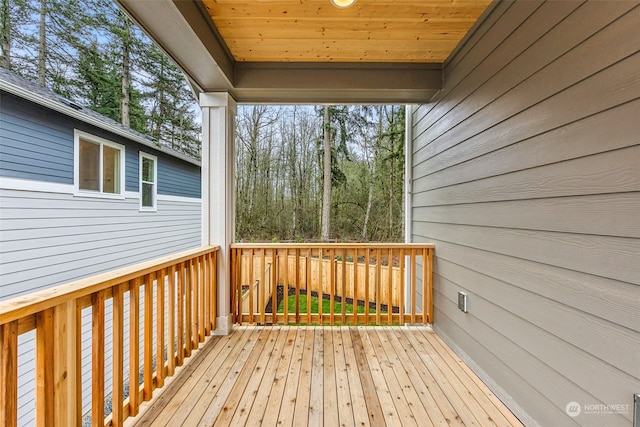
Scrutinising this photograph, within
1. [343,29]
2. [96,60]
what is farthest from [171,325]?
[343,29]

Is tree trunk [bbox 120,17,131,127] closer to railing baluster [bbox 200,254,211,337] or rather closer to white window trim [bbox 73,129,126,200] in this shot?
white window trim [bbox 73,129,126,200]

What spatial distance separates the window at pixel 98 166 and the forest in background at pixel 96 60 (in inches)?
15.2


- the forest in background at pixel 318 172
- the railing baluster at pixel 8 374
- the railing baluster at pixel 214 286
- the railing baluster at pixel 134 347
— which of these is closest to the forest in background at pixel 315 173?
the forest in background at pixel 318 172

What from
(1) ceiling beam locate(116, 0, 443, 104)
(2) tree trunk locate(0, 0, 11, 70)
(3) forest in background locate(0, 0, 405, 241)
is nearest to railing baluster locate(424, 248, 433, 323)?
(3) forest in background locate(0, 0, 405, 241)

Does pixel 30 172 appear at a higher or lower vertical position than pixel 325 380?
A: higher

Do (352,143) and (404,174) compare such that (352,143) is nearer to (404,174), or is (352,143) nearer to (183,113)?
(404,174)

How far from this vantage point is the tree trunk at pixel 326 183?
369 centimetres

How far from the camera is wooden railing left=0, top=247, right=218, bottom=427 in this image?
38.3 inches

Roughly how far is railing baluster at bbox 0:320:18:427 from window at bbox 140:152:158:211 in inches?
84.2

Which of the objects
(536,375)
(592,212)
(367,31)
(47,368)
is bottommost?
(536,375)

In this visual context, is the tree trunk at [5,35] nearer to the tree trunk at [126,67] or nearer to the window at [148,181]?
the tree trunk at [126,67]

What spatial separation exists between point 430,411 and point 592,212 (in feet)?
4.56

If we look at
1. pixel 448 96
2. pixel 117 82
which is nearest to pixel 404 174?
pixel 448 96

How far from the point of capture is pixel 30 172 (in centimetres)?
181
